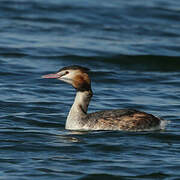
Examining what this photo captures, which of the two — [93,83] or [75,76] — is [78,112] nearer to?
[75,76]

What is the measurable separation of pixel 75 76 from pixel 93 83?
5729 mm

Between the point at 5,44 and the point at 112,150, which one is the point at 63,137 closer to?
the point at 112,150

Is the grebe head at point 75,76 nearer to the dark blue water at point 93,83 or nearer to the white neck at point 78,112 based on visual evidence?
the white neck at point 78,112

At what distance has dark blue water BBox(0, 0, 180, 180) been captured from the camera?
35.6ft

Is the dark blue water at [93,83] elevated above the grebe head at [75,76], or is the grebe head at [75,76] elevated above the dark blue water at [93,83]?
the grebe head at [75,76]

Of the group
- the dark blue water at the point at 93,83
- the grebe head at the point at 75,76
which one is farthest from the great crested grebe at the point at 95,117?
the dark blue water at the point at 93,83

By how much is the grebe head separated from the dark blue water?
2.85ft

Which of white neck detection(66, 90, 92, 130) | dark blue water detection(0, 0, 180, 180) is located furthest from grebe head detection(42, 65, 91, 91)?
dark blue water detection(0, 0, 180, 180)

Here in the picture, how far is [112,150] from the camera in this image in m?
11.6

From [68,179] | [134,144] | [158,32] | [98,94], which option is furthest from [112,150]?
[158,32]

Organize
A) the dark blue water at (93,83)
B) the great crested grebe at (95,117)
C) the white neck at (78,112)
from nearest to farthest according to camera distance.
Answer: the dark blue water at (93,83) < the great crested grebe at (95,117) < the white neck at (78,112)

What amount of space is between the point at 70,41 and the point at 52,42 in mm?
735

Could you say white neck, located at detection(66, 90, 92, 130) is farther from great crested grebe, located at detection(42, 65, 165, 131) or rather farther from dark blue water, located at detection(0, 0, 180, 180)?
dark blue water, located at detection(0, 0, 180, 180)

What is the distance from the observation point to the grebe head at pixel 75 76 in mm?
12781
